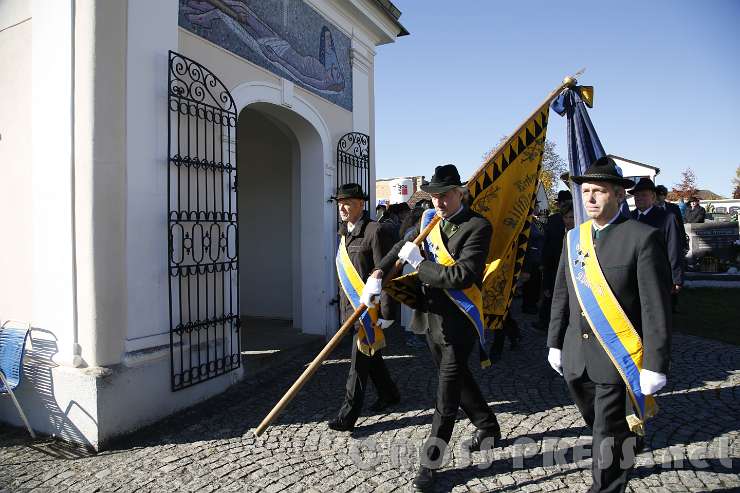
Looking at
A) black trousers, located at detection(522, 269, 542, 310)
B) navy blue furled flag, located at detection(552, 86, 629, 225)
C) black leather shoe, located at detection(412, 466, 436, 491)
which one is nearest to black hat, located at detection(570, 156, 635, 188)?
navy blue furled flag, located at detection(552, 86, 629, 225)

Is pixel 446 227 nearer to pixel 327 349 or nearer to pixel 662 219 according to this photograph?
pixel 327 349

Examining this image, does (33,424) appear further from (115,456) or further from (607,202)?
(607,202)

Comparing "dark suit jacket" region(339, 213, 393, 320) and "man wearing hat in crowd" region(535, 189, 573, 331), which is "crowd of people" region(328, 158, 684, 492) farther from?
"man wearing hat in crowd" region(535, 189, 573, 331)

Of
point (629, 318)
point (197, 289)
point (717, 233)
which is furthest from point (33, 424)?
point (717, 233)

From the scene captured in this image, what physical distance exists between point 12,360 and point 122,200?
5.08ft

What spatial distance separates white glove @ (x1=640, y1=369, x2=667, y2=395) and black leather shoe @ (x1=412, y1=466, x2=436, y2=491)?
130cm

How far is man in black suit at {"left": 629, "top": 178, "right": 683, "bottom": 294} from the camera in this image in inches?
216

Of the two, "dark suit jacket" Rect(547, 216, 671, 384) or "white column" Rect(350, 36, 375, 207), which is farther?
"white column" Rect(350, 36, 375, 207)

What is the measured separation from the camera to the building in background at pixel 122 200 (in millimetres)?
3680

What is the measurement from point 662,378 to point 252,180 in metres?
7.11

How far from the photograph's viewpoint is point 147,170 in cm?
398

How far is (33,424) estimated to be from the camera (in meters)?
3.97

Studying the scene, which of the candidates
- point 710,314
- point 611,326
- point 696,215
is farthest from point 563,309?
point 696,215

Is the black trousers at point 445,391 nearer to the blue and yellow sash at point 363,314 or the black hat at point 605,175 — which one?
the blue and yellow sash at point 363,314
